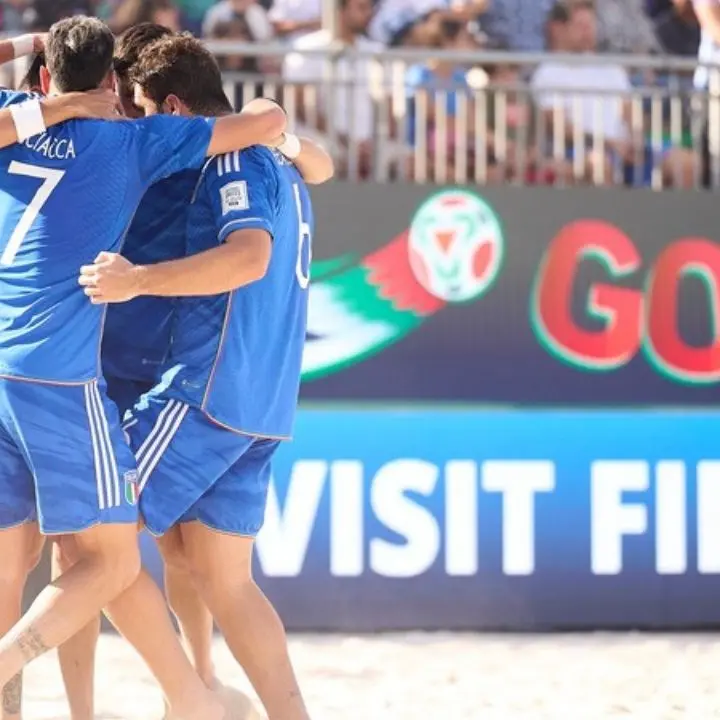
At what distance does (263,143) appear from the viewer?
430 cm

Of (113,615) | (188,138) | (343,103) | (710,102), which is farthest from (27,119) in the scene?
(710,102)

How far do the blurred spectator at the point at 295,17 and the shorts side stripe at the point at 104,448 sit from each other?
457cm

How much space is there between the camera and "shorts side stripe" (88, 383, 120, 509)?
4121 mm

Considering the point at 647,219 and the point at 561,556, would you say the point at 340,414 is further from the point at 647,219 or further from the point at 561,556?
the point at 647,219

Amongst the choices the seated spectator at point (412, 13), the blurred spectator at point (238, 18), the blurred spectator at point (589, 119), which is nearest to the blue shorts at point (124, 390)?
the blurred spectator at point (589, 119)

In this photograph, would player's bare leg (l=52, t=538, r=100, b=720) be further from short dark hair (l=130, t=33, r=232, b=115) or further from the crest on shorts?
short dark hair (l=130, t=33, r=232, b=115)

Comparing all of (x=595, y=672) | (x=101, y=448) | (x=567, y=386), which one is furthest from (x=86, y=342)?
(x=567, y=386)

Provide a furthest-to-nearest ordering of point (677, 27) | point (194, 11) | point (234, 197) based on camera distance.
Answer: point (677, 27) < point (194, 11) < point (234, 197)

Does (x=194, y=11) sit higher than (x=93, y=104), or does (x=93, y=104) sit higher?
(x=93, y=104)

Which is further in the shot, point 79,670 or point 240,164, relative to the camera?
point 79,670

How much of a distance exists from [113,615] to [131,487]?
0.39m

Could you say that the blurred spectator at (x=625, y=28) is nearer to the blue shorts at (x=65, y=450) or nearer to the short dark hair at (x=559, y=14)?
the short dark hair at (x=559, y=14)

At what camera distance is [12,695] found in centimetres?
443

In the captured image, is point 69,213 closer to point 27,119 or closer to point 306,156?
point 27,119
